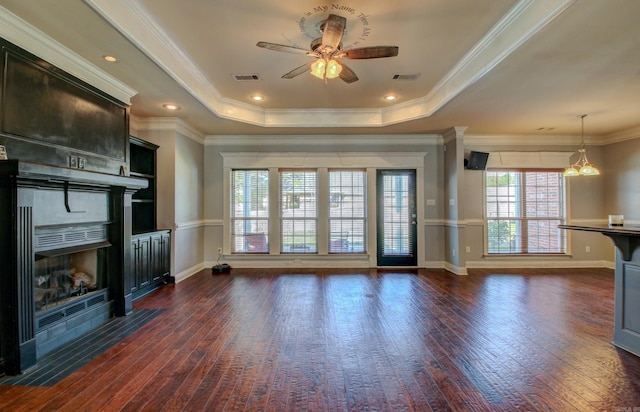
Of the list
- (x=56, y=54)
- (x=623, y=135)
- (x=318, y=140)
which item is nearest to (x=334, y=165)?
(x=318, y=140)

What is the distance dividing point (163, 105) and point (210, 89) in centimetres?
72

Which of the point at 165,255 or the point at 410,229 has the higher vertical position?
the point at 410,229

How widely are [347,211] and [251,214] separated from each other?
78.6 inches

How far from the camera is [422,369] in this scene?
2379 millimetres

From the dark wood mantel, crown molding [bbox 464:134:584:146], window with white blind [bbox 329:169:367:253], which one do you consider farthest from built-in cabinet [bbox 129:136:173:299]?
crown molding [bbox 464:134:584:146]

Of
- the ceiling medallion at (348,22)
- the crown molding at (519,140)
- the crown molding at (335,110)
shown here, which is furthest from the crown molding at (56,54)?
the crown molding at (519,140)

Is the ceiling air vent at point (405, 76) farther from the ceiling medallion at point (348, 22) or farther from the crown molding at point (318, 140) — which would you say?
the crown molding at point (318, 140)

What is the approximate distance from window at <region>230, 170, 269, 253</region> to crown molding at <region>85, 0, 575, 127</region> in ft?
4.26

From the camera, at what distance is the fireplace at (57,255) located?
2316 millimetres

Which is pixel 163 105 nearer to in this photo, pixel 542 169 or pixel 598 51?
pixel 598 51

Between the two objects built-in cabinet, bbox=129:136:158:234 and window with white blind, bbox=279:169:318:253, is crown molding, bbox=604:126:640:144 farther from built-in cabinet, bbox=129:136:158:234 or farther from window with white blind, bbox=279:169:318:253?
built-in cabinet, bbox=129:136:158:234

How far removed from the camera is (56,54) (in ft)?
9.53

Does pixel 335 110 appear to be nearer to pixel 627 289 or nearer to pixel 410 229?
pixel 410 229

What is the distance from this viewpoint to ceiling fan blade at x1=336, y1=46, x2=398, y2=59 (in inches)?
107
